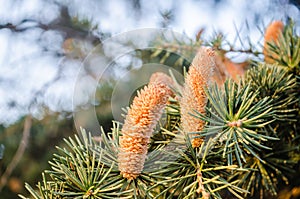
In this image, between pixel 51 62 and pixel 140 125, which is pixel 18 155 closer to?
pixel 51 62

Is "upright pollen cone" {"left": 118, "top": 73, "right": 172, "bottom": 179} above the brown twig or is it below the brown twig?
above

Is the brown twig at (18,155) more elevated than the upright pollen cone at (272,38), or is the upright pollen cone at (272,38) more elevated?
the upright pollen cone at (272,38)

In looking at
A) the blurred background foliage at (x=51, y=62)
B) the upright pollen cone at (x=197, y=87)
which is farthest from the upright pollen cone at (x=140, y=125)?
the blurred background foliage at (x=51, y=62)

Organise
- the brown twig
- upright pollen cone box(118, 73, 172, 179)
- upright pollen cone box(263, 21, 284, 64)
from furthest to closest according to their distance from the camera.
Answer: the brown twig, upright pollen cone box(263, 21, 284, 64), upright pollen cone box(118, 73, 172, 179)

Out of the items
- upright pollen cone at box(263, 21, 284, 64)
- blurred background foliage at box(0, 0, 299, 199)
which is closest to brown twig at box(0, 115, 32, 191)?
blurred background foliage at box(0, 0, 299, 199)

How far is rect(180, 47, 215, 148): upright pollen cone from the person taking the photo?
207 millimetres

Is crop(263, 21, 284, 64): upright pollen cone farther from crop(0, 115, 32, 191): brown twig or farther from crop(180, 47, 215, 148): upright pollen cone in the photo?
crop(0, 115, 32, 191): brown twig

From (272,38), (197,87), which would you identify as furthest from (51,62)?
(197,87)

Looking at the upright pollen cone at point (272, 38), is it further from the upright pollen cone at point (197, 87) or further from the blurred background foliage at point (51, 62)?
the upright pollen cone at point (197, 87)

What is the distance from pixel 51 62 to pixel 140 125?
2.22 ft

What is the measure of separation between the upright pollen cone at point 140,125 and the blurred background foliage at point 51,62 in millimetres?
122

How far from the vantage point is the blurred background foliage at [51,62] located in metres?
0.43

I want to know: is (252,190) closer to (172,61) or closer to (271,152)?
(271,152)

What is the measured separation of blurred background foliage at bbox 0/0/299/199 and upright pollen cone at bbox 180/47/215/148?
119 millimetres
